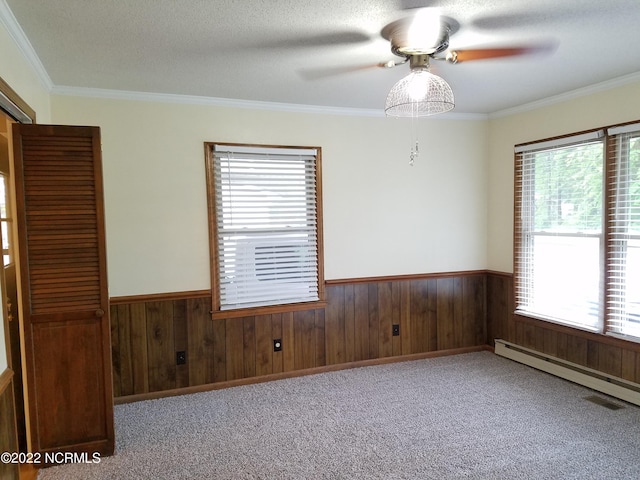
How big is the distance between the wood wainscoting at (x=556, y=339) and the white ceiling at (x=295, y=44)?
202 centimetres

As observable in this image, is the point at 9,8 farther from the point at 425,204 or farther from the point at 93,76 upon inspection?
the point at 425,204

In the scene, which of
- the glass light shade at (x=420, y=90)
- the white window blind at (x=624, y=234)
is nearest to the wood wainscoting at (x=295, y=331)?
the white window blind at (x=624, y=234)

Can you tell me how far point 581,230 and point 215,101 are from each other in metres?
3.31

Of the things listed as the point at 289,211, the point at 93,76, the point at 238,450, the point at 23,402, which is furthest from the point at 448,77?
the point at 23,402

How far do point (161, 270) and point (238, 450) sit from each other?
1611mm

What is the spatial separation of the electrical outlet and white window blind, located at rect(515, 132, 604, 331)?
10.5 feet

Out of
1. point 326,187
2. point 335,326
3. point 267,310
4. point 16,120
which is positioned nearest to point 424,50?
point 326,187

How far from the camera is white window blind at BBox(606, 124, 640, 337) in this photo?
3156mm

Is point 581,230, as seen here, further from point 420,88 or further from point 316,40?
point 316,40

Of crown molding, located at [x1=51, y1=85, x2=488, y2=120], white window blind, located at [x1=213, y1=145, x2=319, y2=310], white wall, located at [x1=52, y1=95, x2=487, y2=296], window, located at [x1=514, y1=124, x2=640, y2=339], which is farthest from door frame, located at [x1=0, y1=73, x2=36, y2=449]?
window, located at [x1=514, y1=124, x2=640, y2=339]

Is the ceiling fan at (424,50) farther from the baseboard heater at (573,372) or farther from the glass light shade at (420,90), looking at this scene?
the baseboard heater at (573,372)

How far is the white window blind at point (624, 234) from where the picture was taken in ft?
10.4

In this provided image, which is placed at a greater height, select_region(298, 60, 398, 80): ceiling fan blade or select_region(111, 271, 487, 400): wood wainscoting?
select_region(298, 60, 398, 80): ceiling fan blade

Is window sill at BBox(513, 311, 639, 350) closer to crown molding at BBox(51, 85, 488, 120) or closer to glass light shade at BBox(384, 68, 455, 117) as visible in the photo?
crown molding at BBox(51, 85, 488, 120)
